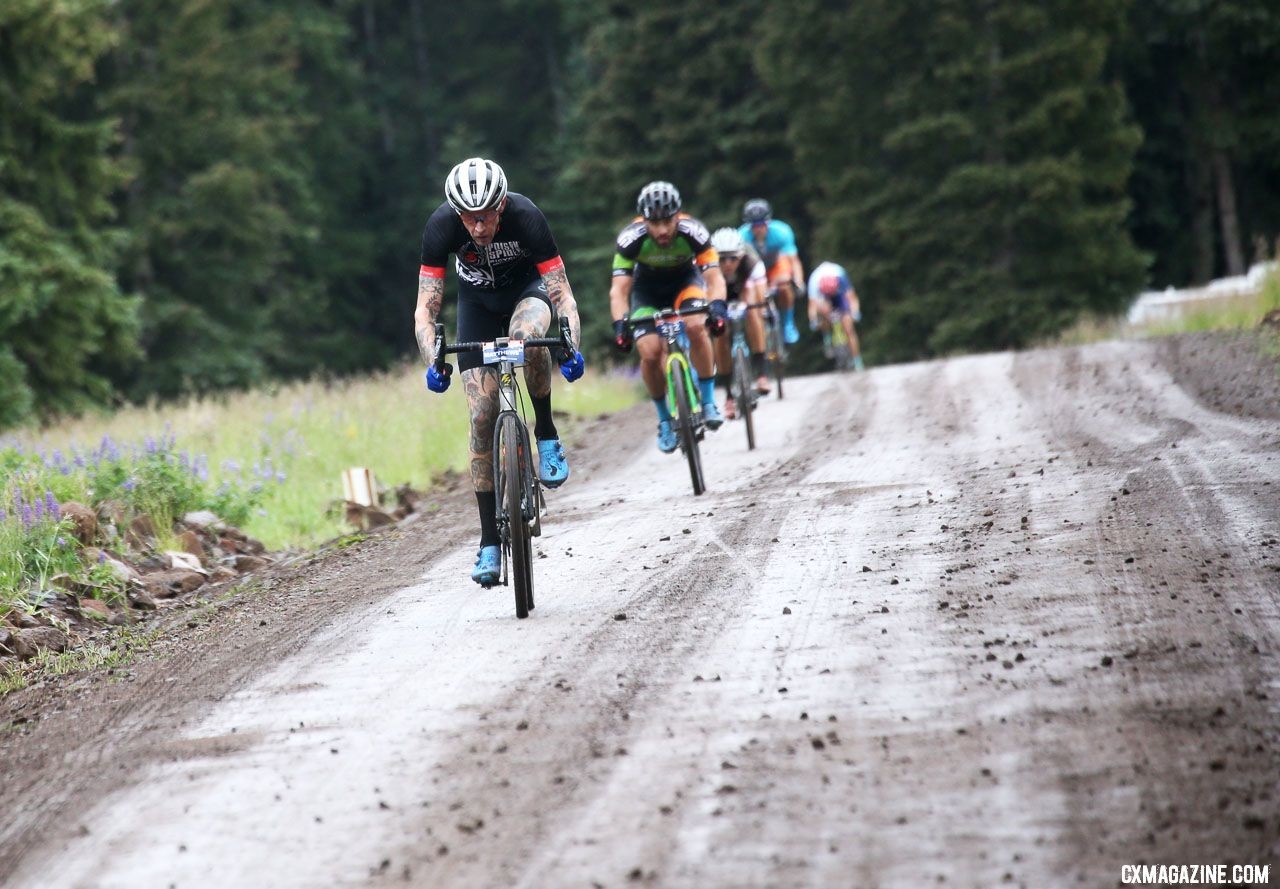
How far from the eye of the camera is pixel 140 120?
37.1 metres

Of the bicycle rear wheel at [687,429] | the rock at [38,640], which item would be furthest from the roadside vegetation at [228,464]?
the bicycle rear wheel at [687,429]

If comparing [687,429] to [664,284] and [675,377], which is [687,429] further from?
[664,284]

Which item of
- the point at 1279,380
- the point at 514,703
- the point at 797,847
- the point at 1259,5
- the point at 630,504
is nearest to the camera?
the point at 797,847

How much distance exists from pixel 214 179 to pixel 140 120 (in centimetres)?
293

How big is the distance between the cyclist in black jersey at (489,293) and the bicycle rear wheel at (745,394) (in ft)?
17.5

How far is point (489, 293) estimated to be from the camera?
27.0 feet

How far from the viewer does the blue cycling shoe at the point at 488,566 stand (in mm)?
7766

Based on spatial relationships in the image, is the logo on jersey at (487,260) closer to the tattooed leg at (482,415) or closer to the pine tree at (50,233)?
the tattooed leg at (482,415)

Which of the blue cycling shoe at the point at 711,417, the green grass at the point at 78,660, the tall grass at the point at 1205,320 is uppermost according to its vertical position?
the blue cycling shoe at the point at 711,417

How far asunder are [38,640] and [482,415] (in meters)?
2.83

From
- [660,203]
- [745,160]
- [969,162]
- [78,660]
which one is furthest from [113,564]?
[745,160]

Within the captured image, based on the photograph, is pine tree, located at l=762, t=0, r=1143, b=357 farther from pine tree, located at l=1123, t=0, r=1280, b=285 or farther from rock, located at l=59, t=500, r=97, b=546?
rock, located at l=59, t=500, r=97, b=546

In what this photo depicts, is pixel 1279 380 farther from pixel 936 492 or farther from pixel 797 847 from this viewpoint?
pixel 797 847

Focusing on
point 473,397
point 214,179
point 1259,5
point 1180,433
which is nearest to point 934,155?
point 1259,5
